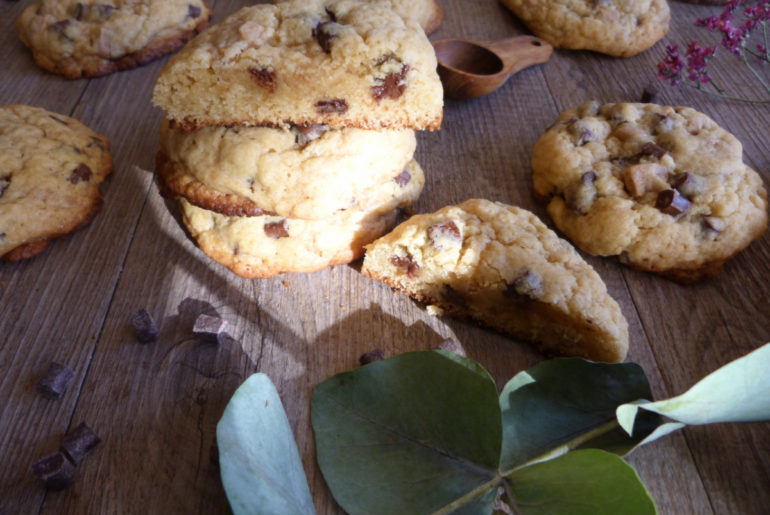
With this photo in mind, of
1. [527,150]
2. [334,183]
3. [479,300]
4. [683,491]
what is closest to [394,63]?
[334,183]

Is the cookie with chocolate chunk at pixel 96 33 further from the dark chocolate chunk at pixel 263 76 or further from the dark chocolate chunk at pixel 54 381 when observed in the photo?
the dark chocolate chunk at pixel 54 381

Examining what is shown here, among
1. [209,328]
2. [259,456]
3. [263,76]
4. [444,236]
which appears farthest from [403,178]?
[259,456]

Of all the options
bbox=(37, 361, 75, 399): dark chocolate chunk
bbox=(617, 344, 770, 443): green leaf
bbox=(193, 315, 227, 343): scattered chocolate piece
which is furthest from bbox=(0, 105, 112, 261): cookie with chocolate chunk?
bbox=(617, 344, 770, 443): green leaf

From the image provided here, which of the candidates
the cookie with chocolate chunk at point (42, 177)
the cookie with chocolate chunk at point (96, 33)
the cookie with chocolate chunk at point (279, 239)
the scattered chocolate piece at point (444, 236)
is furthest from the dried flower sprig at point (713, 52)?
the cookie with chocolate chunk at point (42, 177)

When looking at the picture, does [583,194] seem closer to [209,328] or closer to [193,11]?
[209,328]

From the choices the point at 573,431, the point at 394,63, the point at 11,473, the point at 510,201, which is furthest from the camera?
the point at 510,201

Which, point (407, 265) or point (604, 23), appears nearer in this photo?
point (407, 265)

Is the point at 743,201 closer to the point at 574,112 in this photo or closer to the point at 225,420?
the point at 574,112
